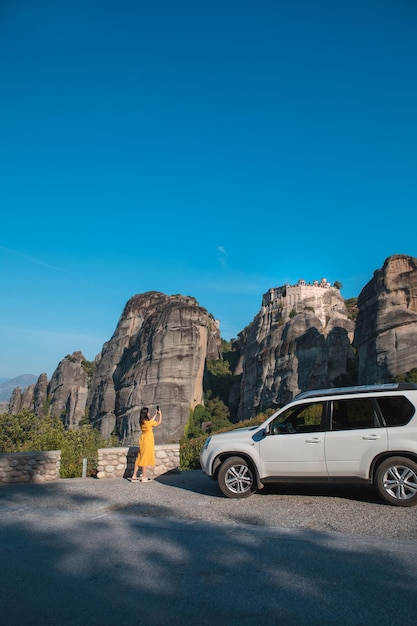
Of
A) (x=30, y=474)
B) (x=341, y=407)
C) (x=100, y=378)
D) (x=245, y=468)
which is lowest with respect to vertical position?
(x=30, y=474)

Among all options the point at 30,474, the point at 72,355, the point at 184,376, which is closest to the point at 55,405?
the point at 72,355

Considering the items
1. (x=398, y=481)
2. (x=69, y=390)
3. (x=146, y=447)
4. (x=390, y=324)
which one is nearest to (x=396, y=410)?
(x=398, y=481)

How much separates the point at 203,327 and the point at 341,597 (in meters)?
75.9

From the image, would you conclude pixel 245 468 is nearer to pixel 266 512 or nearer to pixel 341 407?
pixel 266 512

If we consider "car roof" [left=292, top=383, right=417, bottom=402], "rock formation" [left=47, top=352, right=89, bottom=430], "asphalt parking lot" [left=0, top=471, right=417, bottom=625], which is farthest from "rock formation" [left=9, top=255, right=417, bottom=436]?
"asphalt parking lot" [left=0, top=471, right=417, bottom=625]

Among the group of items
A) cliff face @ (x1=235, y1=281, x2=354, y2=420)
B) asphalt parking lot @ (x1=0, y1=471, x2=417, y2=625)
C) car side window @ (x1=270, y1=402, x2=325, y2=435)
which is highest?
cliff face @ (x1=235, y1=281, x2=354, y2=420)

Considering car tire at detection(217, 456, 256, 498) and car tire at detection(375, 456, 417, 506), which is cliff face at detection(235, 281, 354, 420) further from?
car tire at detection(375, 456, 417, 506)

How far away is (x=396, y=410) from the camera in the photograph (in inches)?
285

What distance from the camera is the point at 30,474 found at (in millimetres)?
10883

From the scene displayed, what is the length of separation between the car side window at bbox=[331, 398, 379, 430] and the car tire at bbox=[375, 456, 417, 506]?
2.11ft

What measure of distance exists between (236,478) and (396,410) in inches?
113

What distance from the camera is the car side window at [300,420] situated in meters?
7.72

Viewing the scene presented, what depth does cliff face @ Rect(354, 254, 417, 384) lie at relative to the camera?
44625 mm

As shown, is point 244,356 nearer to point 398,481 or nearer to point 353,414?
point 353,414
